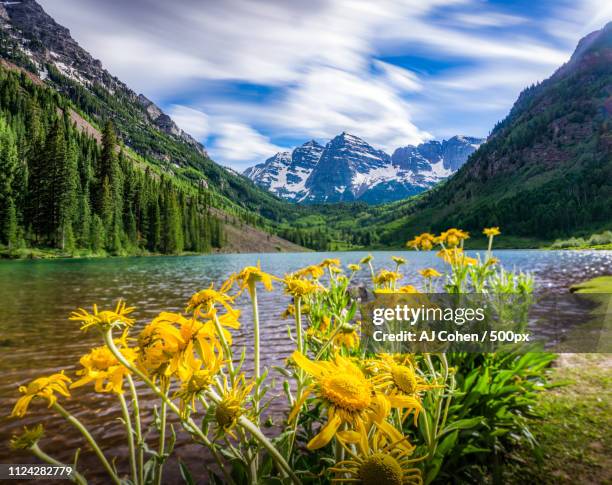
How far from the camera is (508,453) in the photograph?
428 centimetres

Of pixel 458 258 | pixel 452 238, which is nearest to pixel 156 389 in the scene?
pixel 458 258

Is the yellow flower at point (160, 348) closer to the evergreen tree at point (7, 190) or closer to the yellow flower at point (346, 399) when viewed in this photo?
the yellow flower at point (346, 399)

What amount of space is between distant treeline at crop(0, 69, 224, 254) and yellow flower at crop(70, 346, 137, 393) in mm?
93121

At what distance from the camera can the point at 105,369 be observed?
7.37ft

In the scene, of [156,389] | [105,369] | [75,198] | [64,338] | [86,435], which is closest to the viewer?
[156,389]

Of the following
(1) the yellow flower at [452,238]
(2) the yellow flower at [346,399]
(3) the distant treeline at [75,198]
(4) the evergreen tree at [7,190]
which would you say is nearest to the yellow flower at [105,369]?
(2) the yellow flower at [346,399]

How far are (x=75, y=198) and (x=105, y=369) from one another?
348 feet

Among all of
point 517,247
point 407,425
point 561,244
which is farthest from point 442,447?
point 517,247

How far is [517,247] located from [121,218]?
16399cm

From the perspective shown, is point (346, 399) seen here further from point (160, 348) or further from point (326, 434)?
point (160, 348)

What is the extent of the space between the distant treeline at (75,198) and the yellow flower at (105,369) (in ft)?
306

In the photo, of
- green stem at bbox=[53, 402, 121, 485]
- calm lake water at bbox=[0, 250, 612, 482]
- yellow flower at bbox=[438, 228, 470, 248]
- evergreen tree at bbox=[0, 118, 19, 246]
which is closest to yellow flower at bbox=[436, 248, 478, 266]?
yellow flower at bbox=[438, 228, 470, 248]

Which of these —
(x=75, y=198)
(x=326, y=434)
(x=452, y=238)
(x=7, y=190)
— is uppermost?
(x=7, y=190)

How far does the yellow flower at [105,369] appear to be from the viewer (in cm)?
202
